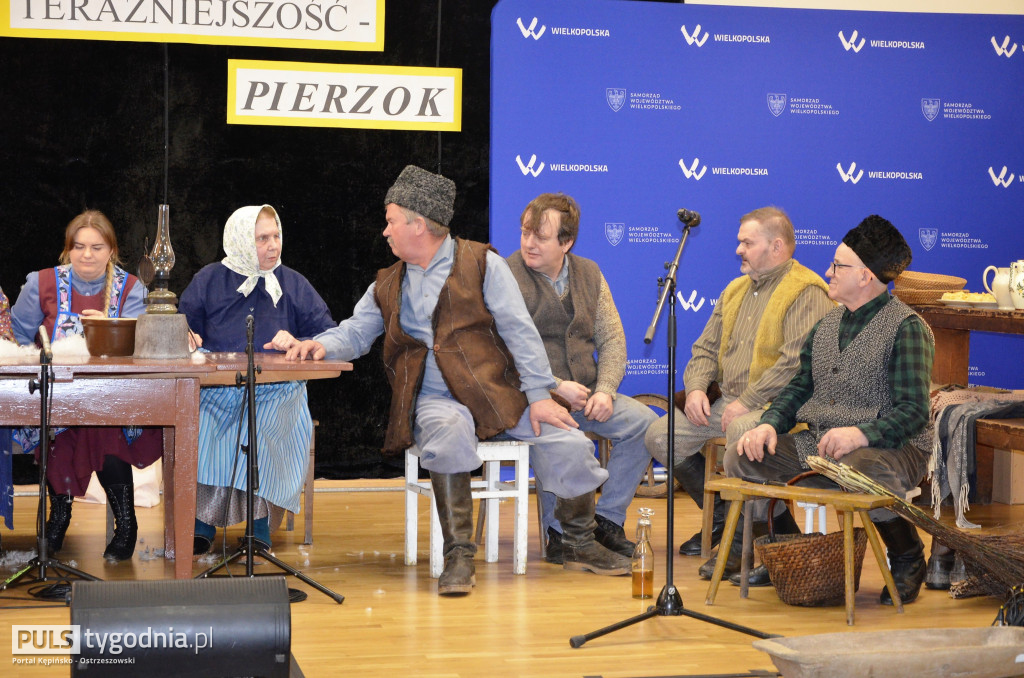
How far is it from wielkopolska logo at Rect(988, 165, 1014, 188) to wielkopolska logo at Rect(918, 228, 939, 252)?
0.43m

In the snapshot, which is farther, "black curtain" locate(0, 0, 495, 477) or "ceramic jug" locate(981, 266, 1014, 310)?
"black curtain" locate(0, 0, 495, 477)

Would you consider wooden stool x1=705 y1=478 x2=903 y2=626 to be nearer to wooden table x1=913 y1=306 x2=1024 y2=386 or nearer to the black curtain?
wooden table x1=913 y1=306 x2=1024 y2=386

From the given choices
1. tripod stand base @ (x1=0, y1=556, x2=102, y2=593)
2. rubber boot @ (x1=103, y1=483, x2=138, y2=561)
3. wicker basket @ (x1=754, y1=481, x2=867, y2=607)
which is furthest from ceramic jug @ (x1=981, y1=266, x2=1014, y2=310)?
tripod stand base @ (x1=0, y1=556, x2=102, y2=593)

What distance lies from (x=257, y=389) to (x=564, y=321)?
1.21 m

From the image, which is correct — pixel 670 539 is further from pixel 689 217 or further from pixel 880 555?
pixel 689 217

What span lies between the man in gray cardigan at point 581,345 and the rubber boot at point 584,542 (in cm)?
14

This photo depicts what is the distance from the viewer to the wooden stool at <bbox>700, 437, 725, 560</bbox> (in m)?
4.49

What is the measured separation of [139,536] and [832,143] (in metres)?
4.02

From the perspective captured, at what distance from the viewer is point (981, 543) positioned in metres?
3.65

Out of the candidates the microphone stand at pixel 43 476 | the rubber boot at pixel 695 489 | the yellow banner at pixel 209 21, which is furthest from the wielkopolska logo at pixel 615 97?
the microphone stand at pixel 43 476

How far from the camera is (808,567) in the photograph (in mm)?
3807

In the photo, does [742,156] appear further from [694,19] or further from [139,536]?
[139,536]

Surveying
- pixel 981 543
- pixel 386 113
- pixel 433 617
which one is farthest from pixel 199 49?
pixel 981 543

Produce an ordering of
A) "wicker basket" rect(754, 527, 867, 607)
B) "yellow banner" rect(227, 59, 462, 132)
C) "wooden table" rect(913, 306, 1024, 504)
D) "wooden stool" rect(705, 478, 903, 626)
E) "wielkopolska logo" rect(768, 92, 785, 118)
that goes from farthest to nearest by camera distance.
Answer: "wielkopolska logo" rect(768, 92, 785, 118)
"yellow banner" rect(227, 59, 462, 132)
"wooden table" rect(913, 306, 1024, 504)
"wicker basket" rect(754, 527, 867, 607)
"wooden stool" rect(705, 478, 903, 626)
